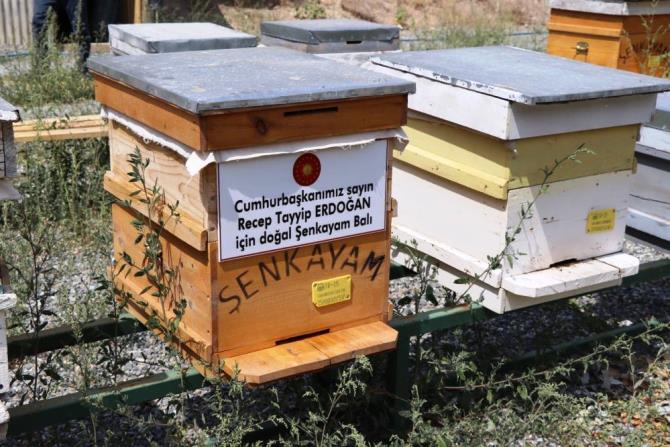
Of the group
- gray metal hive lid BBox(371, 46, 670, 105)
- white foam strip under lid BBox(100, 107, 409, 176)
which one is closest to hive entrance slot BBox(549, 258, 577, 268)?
gray metal hive lid BBox(371, 46, 670, 105)

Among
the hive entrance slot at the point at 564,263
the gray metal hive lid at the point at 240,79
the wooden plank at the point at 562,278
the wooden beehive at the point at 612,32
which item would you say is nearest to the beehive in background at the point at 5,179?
the gray metal hive lid at the point at 240,79

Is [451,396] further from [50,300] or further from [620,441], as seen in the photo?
[50,300]

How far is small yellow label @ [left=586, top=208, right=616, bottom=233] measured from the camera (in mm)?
3203

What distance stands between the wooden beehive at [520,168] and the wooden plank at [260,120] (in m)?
0.49

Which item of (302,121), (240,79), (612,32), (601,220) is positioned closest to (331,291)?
(302,121)

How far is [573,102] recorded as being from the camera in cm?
294

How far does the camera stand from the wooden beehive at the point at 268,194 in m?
2.37

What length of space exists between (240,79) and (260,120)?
0.22m

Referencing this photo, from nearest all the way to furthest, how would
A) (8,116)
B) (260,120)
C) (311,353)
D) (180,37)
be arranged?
(8,116)
(260,120)
(311,353)
(180,37)

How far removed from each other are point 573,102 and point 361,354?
1.09 metres

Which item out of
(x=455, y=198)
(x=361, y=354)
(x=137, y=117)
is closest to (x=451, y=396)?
(x=455, y=198)

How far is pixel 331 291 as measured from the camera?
265 cm

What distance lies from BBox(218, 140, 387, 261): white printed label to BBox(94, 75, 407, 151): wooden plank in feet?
0.21

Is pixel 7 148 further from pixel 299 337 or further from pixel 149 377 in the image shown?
pixel 299 337
